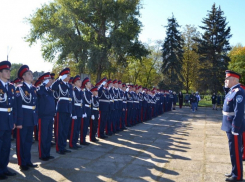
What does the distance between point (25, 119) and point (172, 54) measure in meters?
33.0

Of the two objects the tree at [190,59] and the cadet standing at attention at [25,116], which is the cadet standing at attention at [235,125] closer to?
the cadet standing at attention at [25,116]

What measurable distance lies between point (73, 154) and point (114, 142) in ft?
7.09

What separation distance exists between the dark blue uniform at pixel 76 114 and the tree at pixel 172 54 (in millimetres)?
28891

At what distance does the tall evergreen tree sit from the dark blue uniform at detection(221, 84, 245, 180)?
3256 cm

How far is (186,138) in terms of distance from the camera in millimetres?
10312

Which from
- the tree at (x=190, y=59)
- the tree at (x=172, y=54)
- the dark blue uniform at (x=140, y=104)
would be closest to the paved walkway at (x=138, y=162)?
the dark blue uniform at (x=140, y=104)

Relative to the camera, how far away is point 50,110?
6664mm

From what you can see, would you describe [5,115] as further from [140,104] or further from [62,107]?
[140,104]

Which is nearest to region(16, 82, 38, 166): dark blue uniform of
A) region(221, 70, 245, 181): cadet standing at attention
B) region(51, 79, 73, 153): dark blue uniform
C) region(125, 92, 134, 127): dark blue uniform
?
region(51, 79, 73, 153): dark blue uniform

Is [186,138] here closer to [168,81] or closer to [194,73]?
[168,81]

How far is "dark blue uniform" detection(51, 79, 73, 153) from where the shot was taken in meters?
7.29

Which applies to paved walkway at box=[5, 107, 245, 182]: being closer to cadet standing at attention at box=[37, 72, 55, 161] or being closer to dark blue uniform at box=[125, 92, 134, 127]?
cadet standing at attention at box=[37, 72, 55, 161]

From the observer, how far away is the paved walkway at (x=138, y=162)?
5590 millimetres

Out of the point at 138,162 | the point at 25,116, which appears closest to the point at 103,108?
the point at 138,162
